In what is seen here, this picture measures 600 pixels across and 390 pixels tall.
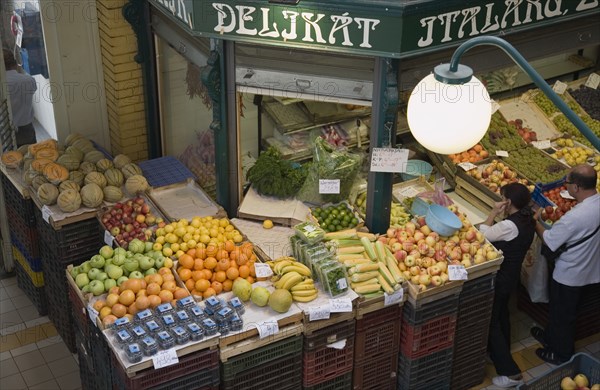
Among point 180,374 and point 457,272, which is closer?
point 180,374

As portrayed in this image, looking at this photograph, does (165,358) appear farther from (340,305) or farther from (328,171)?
(328,171)

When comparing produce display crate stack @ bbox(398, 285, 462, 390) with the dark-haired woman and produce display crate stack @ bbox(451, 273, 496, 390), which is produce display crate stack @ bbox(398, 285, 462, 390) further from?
the dark-haired woman

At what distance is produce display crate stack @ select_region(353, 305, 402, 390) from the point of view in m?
6.69

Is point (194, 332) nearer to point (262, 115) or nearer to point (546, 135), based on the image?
point (262, 115)

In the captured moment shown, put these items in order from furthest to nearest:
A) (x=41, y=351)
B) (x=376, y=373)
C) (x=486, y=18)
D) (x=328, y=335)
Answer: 1. (x=41, y=351)
2. (x=376, y=373)
3. (x=486, y=18)
4. (x=328, y=335)

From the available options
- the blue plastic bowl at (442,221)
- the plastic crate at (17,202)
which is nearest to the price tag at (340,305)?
the blue plastic bowl at (442,221)

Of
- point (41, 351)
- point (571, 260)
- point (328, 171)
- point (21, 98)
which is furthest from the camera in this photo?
point (21, 98)

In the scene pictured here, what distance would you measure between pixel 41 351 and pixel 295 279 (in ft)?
10.4

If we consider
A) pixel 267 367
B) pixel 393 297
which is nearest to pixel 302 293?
pixel 267 367

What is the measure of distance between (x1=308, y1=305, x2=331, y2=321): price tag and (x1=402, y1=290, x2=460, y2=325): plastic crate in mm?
866

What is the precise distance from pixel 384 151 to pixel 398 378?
2.07 m

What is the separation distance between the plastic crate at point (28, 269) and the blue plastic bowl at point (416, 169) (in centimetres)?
393

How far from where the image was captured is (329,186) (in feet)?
24.1

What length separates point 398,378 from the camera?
723 centimetres
